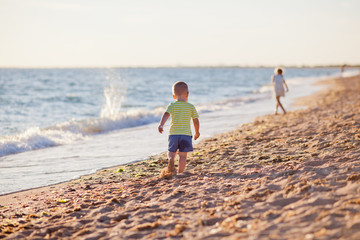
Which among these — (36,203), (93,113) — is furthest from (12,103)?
(36,203)

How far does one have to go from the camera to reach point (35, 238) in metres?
3.77

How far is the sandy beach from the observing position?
3.39 meters

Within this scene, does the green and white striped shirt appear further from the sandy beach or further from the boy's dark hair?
the sandy beach

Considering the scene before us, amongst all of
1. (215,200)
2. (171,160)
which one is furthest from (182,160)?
(215,200)

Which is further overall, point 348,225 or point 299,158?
point 299,158

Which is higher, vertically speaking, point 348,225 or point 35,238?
point 348,225

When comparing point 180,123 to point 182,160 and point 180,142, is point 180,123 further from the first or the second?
point 182,160

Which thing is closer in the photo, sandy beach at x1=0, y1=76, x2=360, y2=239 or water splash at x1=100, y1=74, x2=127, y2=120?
sandy beach at x1=0, y1=76, x2=360, y2=239

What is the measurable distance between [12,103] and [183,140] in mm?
19900

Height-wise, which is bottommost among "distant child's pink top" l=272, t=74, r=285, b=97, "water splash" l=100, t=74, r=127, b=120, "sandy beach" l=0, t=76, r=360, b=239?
"sandy beach" l=0, t=76, r=360, b=239

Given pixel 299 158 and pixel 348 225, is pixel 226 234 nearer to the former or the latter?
pixel 348 225

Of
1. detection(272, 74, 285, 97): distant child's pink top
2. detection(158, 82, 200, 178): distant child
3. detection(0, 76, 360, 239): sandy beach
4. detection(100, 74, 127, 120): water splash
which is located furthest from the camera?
detection(100, 74, 127, 120): water splash

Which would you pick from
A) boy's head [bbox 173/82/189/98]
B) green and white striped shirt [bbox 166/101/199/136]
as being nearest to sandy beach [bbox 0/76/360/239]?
green and white striped shirt [bbox 166/101/199/136]

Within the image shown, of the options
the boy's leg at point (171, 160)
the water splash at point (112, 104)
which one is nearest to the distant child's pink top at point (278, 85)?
the water splash at point (112, 104)
